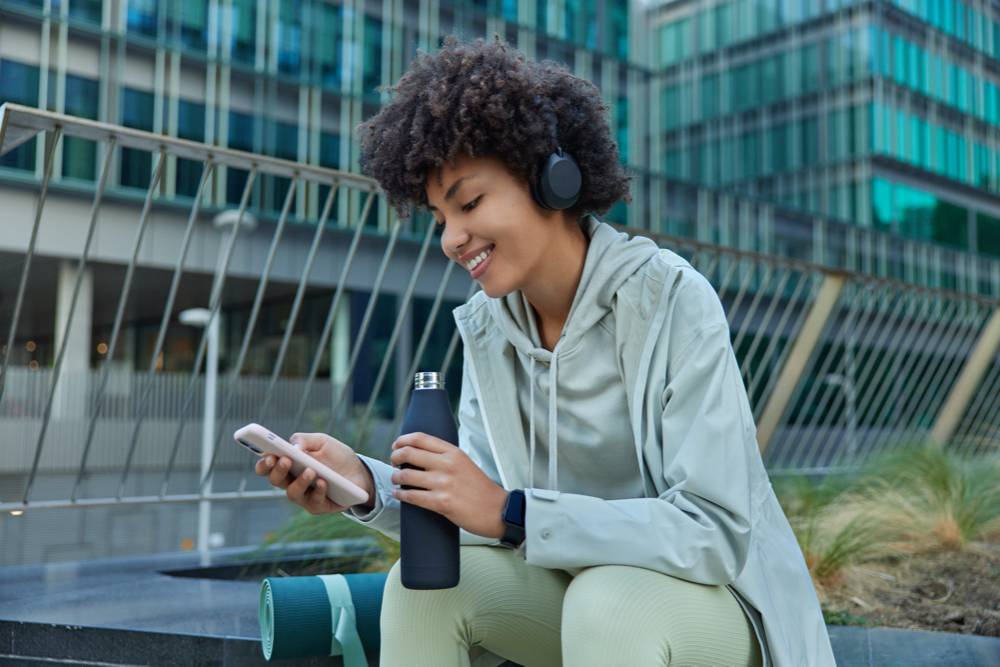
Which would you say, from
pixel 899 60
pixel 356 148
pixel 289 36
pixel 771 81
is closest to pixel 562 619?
pixel 356 148

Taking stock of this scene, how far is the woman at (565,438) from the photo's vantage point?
143 centimetres

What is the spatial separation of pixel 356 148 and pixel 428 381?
64.9 ft

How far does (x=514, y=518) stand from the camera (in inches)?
57.2

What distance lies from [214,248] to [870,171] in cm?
2208

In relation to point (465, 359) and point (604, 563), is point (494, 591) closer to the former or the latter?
point (604, 563)

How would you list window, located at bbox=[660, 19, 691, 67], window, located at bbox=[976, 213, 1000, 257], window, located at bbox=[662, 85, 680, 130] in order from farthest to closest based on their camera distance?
window, located at bbox=[976, 213, 1000, 257], window, located at bbox=[662, 85, 680, 130], window, located at bbox=[660, 19, 691, 67]

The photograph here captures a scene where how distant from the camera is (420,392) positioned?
4.95 feet

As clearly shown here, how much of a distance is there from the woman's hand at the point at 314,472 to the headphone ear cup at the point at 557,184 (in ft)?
1.99

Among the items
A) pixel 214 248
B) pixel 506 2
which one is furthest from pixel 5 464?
pixel 506 2

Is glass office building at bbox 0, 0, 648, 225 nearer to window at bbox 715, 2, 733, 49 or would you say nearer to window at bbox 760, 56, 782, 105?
window at bbox 715, 2, 733, 49

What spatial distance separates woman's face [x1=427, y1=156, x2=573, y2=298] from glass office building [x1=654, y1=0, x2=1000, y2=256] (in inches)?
1278

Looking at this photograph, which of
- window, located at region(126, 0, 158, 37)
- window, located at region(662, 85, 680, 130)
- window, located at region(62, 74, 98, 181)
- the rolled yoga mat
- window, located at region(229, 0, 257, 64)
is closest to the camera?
the rolled yoga mat

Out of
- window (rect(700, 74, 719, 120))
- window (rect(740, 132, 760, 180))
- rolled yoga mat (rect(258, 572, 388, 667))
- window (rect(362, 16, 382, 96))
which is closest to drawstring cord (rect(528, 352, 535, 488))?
rolled yoga mat (rect(258, 572, 388, 667))

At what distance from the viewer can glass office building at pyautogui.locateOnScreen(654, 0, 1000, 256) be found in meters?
31.4
